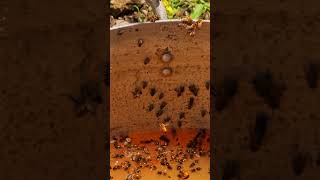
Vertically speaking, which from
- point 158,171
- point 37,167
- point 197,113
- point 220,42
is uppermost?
point 220,42

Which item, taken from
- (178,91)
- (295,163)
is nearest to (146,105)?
(178,91)

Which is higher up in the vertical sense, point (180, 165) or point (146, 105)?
point (146, 105)

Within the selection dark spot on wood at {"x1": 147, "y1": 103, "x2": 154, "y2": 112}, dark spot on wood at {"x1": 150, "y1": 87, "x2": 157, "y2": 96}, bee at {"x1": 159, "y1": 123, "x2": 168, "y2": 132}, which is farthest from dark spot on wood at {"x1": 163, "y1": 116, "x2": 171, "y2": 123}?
dark spot on wood at {"x1": 150, "y1": 87, "x2": 157, "y2": 96}

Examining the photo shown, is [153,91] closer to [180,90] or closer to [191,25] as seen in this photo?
[180,90]

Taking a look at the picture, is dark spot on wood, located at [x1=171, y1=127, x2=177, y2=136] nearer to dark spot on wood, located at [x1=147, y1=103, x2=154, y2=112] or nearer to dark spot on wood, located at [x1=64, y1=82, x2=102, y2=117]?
dark spot on wood, located at [x1=147, y1=103, x2=154, y2=112]

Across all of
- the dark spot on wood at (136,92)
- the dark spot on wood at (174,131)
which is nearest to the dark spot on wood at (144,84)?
the dark spot on wood at (136,92)

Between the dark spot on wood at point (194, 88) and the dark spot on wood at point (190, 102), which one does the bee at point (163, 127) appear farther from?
the dark spot on wood at point (194, 88)

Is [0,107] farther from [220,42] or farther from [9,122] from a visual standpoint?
[220,42]
